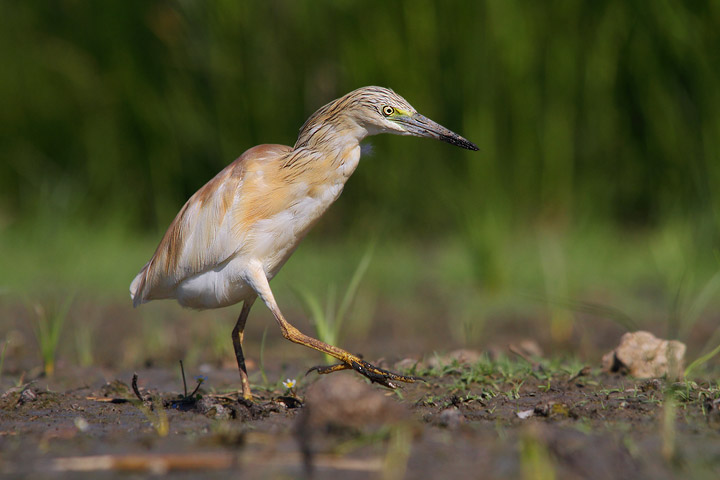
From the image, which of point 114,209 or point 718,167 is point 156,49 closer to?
point 114,209

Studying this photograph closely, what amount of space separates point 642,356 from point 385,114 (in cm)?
162

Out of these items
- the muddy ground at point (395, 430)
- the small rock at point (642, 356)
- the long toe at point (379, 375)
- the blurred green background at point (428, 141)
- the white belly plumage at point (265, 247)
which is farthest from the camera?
the blurred green background at point (428, 141)

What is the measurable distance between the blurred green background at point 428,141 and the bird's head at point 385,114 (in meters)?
2.58

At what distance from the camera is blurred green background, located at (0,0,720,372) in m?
6.91

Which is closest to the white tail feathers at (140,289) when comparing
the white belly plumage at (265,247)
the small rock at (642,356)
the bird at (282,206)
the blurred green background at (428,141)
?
the bird at (282,206)

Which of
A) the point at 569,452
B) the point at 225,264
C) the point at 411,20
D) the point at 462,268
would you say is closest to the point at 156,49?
the point at 411,20

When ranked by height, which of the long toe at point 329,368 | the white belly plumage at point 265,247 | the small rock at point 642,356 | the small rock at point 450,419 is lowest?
the small rock at point 642,356

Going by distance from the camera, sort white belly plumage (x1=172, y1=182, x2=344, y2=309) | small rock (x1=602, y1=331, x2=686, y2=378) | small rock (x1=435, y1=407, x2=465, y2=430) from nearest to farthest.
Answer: small rock (x1=435, y1=407, x2=465, y2=430)
white belly plumage (x1=172, y1=182, x2=344, y2=309)
small rock (x1=602, y1=331, x2=686, y2=378)

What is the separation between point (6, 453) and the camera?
278 centimetres

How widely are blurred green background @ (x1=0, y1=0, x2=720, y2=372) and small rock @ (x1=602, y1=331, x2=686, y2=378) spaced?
7.03ft

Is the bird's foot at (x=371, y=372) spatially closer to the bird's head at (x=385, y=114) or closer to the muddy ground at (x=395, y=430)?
the muddy ground at (x=395, y=430)

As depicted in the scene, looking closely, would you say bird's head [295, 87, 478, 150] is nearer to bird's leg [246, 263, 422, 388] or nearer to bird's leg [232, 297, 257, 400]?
bird's leg [246, 263, 422, 388]

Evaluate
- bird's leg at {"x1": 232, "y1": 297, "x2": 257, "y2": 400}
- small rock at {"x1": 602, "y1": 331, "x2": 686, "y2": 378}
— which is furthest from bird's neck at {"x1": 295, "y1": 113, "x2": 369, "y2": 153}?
small rock at {"x1": 602, "y1": 331, "x2": 686, "y2": 378}

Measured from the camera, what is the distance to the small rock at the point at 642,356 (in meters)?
3.97
